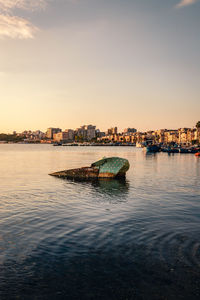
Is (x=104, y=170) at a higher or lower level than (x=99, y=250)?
higher

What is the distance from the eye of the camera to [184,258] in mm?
10477

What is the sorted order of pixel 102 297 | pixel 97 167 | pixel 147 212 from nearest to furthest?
pixel 102 297 < pixel 147 212 < pixel 97 167

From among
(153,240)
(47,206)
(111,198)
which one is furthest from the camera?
(111,198)

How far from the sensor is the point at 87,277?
9.10 m

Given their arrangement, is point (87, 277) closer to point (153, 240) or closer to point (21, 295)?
point (21, 295)

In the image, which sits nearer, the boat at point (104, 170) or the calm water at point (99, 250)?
the calm water at point (99, 250)

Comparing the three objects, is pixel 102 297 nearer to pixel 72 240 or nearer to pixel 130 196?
pixel 72 240

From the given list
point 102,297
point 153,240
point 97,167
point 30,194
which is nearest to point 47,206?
point 30,194

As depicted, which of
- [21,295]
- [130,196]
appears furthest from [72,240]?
[130,196]

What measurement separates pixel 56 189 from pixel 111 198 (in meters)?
7.44

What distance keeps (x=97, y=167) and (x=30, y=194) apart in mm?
14613

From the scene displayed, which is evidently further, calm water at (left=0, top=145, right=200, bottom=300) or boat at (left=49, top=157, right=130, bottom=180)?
boat at (left=49, top=157, right=130, bottom=180)

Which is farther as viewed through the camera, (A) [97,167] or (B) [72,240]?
(A) [97,167]

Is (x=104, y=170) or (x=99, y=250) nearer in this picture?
(x=99, y=250)
